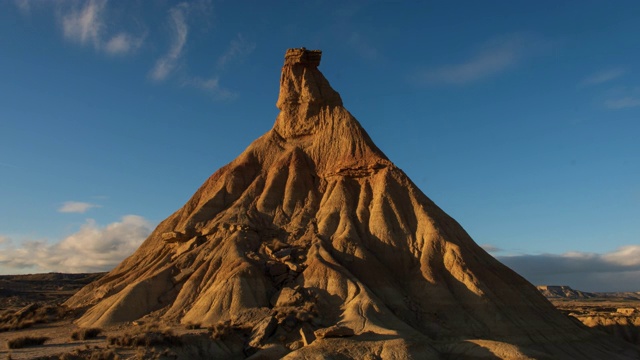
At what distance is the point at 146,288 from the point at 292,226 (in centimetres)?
1399

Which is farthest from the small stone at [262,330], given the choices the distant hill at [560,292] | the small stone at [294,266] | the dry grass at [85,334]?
the distant hill at [560,292]

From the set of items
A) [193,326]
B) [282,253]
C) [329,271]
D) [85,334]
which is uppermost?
[282,253]

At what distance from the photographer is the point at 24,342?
2867 centimetres

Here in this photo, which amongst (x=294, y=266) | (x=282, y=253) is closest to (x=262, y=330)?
(x=294, y=266)

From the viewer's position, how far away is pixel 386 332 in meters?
31.5

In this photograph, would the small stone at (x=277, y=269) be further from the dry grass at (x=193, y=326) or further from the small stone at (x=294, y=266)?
the dry grass at (x=193, y=326)

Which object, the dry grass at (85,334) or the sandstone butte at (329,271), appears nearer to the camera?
the dry grass at (85,334)

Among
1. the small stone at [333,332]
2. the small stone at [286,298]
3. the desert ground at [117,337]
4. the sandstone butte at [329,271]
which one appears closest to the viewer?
the desert ground at [117,337]

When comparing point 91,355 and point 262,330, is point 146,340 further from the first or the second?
point 262,330

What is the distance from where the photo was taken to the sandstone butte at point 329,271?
108ft

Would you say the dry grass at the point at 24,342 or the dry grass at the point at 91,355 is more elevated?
the dry grass at the point at 24,342

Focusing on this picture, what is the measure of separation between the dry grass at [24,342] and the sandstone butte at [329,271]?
601 centimetres

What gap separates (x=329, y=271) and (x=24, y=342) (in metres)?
20.5

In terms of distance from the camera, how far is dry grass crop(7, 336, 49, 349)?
27938mm
